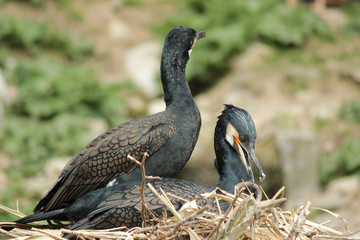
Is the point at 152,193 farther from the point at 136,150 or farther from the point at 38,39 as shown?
the point at 38,39

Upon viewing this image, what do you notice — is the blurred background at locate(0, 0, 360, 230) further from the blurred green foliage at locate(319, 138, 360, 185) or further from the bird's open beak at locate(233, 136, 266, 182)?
the bird's open beak at locate(233, 136, 266, 182)

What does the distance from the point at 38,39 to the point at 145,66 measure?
2111mm

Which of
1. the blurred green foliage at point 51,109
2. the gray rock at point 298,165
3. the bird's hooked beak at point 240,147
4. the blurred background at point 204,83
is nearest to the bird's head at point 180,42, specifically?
the bird's hooked beak at point 240,147

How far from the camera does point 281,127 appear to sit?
8.80 meters

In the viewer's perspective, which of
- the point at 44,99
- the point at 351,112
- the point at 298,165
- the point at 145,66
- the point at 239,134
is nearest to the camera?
the point at 239,134

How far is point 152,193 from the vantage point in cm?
334

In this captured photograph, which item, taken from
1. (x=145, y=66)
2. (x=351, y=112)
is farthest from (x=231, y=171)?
(x=145, y=66)

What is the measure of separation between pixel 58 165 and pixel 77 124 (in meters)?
1.11

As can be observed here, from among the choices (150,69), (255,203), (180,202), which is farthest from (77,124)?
(255,203)

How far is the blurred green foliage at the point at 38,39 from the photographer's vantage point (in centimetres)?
1077

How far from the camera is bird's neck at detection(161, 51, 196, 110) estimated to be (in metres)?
4.12

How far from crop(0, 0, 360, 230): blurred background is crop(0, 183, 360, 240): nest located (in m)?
4.00

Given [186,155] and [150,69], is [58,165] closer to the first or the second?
[150,69]

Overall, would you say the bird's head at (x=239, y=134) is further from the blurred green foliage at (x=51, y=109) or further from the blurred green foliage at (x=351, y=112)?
A: the blurred green foliage at (x=351, y=112)
